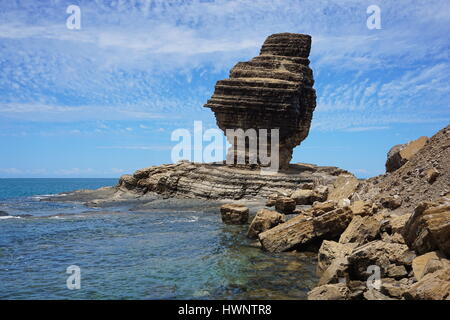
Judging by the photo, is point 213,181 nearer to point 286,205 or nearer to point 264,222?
point 286,205

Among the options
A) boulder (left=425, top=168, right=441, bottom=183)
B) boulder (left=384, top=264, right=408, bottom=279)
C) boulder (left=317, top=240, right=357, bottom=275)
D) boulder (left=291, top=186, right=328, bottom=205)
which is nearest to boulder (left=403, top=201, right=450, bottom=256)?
boulder (left=384, top=264, right=408, bottom=279)

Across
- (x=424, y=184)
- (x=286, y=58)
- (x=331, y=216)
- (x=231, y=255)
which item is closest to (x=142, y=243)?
(x=231, y=255)

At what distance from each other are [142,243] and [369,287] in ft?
39.3

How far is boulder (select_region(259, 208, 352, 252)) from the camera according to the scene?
615 inches

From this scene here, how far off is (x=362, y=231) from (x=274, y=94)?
3295cm

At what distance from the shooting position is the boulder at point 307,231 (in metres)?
15.6

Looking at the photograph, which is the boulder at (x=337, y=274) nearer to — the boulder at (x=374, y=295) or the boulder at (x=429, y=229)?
the boulder at (x=374, y=295)

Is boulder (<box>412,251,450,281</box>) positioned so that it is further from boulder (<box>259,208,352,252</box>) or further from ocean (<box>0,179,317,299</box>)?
boulder (<box>259,208,352,252</box>)

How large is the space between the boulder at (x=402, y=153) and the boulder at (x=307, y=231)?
30.5 ft

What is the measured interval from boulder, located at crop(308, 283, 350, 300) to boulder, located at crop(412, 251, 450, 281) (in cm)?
178

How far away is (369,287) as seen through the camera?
32.8 ft

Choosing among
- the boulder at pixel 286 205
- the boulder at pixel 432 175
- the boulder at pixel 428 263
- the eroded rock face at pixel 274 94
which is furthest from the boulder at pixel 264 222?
the eroded rock face at pixel 274 94

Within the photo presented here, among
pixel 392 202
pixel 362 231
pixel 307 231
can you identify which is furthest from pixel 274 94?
pixel 362 231
